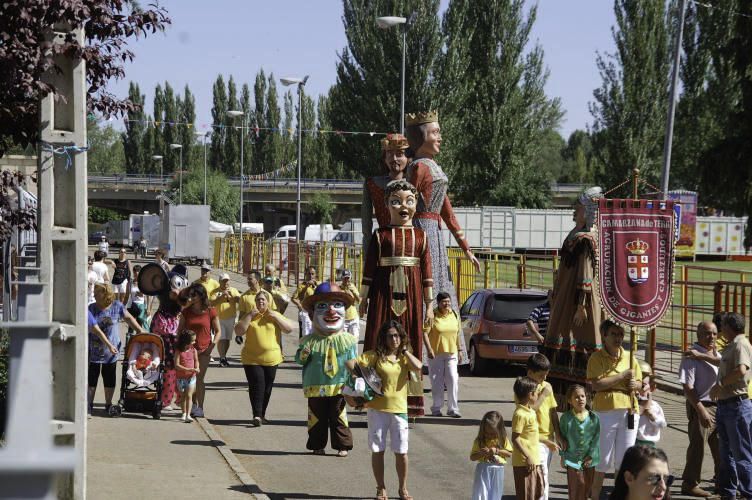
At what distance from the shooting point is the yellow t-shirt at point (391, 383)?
8.82 metres

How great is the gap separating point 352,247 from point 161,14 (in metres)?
26.4

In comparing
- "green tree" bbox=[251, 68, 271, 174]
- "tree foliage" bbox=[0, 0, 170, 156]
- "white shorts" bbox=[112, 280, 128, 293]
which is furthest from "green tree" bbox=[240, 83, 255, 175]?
"tree foliage" bbox=[0, 0, 170, 156]

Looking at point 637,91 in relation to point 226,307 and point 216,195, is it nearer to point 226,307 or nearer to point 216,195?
point 216,195

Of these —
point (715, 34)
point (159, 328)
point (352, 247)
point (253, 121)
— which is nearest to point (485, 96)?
point (715, 34)

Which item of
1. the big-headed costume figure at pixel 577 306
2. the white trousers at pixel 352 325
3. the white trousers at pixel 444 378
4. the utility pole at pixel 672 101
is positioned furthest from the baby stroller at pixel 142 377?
the utility pole at pixel 672 101

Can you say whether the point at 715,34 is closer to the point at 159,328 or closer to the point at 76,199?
the point at 159,328

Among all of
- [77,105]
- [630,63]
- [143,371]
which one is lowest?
[143,371]

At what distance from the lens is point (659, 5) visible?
58.0 metres

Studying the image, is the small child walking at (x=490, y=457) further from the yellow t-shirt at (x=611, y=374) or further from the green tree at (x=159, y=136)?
the green tree at (x=159, y=136)

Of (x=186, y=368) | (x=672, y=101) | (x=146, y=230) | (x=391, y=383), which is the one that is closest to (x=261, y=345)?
(x=186, y=368)

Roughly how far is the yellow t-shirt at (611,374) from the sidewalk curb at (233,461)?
2.71 metres

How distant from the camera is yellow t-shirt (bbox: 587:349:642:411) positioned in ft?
28.0

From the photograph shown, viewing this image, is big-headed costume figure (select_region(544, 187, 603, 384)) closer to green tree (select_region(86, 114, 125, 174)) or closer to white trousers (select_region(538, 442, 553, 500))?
white trousers (select_region(538, 442, 553, 500))

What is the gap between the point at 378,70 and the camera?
180 ft
